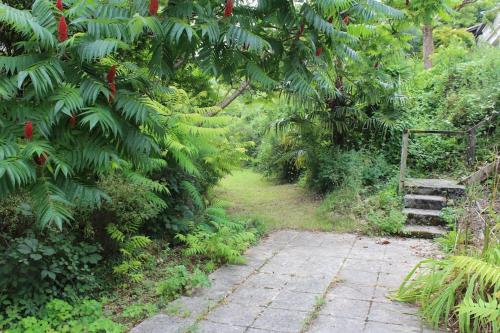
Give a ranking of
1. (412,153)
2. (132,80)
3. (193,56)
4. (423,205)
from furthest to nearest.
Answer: (412,153) → (423,205) → (193,56) → (132,80)

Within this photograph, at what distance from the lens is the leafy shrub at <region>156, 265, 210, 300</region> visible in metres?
4.24

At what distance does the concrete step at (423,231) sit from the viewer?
6.73 m

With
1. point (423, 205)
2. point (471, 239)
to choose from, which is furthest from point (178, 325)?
point (423, 205)

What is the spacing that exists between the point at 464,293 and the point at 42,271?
3.48 metres

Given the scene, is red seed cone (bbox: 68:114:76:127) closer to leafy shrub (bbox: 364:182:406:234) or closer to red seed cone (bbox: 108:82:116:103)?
red seed cone (bbox: 108:82:116:103)

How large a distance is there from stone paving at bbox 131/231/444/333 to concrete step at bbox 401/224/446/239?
0.43 metres

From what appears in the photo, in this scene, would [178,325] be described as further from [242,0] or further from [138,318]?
[242,0]

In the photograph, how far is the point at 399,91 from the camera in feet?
31.8

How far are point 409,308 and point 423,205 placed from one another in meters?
3.83

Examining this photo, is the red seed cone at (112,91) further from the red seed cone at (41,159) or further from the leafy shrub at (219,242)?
the leafy shrub at (219,242)

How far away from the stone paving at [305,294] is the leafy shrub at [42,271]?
2.59 feet

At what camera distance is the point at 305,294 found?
4.37 meters

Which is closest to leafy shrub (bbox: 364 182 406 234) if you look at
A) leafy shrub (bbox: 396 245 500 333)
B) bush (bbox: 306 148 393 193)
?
bush (bbox: 306 148 393 193)

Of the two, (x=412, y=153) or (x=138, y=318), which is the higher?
(x=412, y=153)
